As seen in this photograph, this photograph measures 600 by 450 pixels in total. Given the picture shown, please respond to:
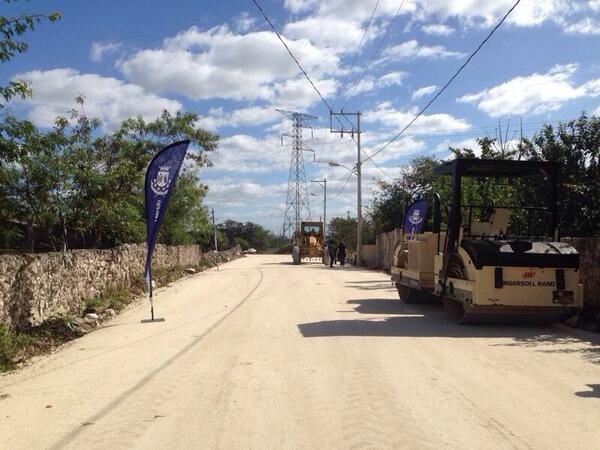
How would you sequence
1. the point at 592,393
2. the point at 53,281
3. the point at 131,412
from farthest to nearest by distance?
the point at 53,281 → the point at 592,393 → the point at 131,412

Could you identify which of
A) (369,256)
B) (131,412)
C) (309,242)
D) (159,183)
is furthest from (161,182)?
(309,242)

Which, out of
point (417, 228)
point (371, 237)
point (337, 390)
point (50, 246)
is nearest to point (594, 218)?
point (417, 228)

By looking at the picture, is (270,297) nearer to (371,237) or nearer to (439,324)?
(439,324)

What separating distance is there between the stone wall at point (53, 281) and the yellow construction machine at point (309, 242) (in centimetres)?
2625

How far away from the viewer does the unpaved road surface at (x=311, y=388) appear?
5531 mm

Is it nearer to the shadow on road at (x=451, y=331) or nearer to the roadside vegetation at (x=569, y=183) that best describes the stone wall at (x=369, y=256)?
the roadside vegetation at (x=569, y=183)

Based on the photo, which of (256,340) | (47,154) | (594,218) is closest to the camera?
(256,340)

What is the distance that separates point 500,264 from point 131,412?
749cm

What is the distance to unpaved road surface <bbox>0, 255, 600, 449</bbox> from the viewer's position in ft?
18.1

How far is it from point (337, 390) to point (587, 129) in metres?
12.6

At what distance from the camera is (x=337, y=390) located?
7023 mm

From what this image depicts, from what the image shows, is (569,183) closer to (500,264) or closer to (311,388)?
(500,264)

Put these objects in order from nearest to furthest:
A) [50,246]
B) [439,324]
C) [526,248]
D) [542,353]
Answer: [542,353] < [526,248] < [439,324] < [50,246]

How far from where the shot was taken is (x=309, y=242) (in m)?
46.6
